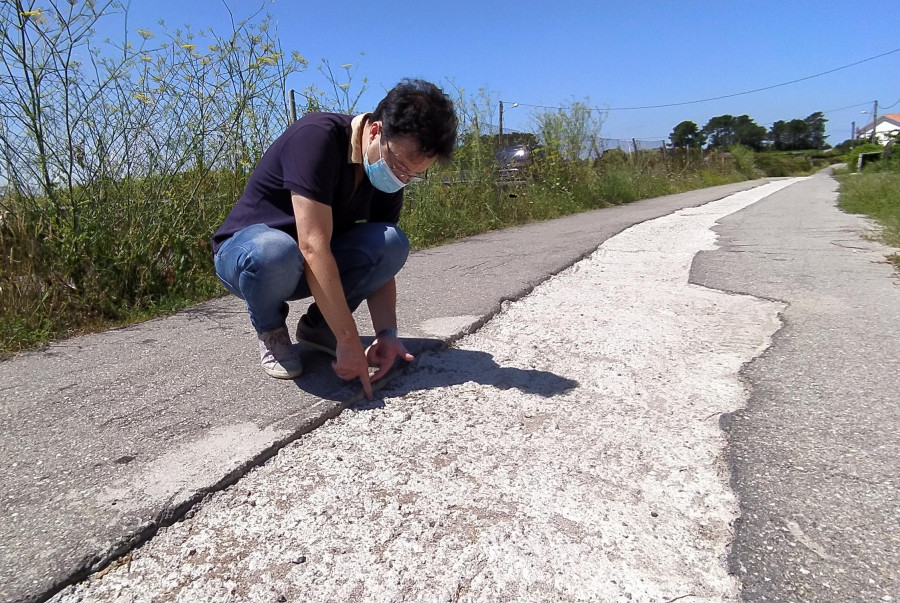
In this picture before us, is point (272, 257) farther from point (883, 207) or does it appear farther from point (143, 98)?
point (883, 207)

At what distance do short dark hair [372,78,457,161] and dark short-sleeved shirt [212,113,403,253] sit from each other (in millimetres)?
167

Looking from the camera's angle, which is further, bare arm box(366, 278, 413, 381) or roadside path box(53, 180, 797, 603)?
bare arm box(366, 278, 413, 381)

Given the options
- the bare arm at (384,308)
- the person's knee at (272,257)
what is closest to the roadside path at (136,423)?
the bare arm at (384,308)

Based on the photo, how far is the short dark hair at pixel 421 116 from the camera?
1.77 meters

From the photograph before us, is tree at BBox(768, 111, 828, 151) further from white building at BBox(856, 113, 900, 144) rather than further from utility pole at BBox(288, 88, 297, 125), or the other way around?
utility pole at BBox(288, 88, 297, 125)

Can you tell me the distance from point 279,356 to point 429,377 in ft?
1.91

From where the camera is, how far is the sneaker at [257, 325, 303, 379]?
85.2 inches

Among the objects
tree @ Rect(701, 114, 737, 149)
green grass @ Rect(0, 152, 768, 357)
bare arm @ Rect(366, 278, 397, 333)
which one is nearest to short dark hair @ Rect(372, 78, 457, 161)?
bare arm @ Rect(366, 278, 397, 333)

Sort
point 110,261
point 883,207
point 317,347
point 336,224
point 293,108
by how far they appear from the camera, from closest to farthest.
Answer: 1. point 336,224
2. point 317,347
3. point 110,261
4. point 293,108
5. point 883,207

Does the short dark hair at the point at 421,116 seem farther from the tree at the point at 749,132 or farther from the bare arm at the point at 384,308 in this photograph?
the tree at the point at 749,132

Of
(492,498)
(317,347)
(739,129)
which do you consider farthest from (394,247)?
(739,129)

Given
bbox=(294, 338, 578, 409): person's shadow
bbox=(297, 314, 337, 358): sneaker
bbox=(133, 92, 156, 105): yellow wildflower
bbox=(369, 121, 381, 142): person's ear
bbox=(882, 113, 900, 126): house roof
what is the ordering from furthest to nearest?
bbox=(882, 113, 900, 126): house roof
bbox=(133, 92, 156, 105): yellow wildflower
bbox=(297, 314, 337, 358): sneaker
bbox=(294, 338, 578, 409): person's shadow
bbox=(369, 121, 381, 142): person's ear

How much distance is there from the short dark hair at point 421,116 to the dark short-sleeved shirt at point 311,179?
0.17 meters

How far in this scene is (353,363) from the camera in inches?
76.9
